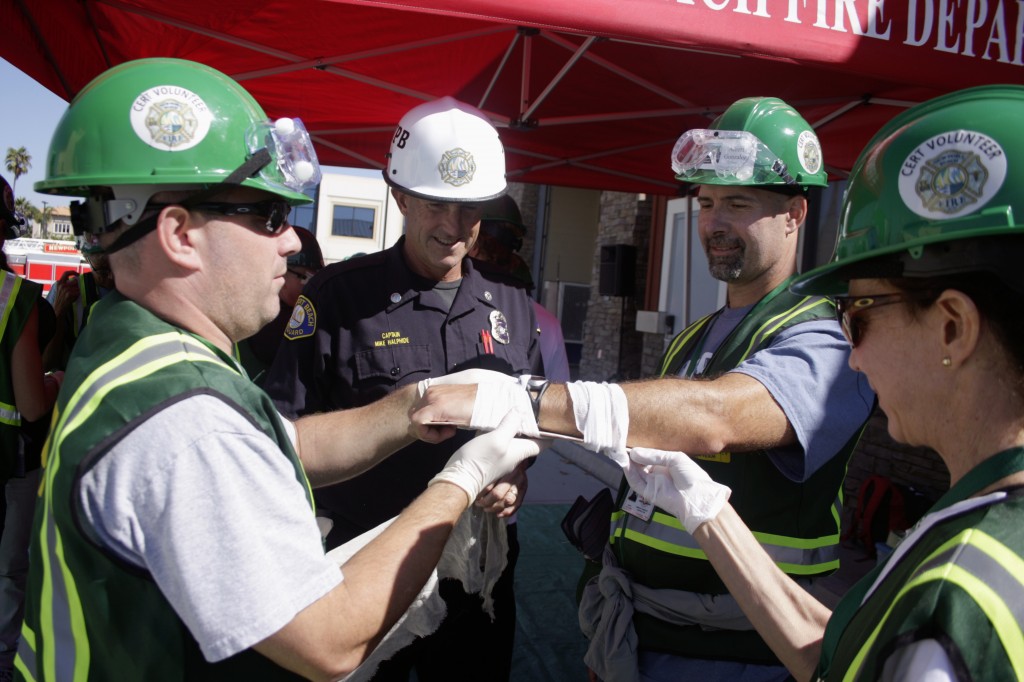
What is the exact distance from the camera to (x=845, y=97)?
142 inches

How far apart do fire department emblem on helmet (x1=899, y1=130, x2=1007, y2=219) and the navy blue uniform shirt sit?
1.72 metres

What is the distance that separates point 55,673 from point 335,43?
320 centimetres

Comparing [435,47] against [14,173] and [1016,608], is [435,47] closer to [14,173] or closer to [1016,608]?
[1016,608]

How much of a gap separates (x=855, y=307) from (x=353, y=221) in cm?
3245

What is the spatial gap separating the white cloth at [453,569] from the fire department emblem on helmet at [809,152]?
150 centimetres

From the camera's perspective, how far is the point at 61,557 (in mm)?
1130

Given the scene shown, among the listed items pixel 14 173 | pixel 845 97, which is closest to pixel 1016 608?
pixel 845 97

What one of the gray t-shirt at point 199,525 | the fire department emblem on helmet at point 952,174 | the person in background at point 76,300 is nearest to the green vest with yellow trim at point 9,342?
the person in background at point 76,300

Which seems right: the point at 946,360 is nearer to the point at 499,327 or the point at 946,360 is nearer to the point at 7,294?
the point at 499,327

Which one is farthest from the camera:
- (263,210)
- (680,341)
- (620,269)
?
(620,269)

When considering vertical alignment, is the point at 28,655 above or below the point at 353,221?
below

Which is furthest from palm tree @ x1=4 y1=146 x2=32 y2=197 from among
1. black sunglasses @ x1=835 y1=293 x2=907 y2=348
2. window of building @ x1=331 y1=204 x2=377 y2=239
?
black sunglasses @ x1=835 y1=293 x2=907 y2=348

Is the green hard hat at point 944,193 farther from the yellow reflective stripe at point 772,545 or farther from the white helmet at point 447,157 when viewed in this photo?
the white helmet at point 447,157

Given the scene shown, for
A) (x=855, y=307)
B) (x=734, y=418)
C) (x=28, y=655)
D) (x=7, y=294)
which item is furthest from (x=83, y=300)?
(x=855, y=307)
